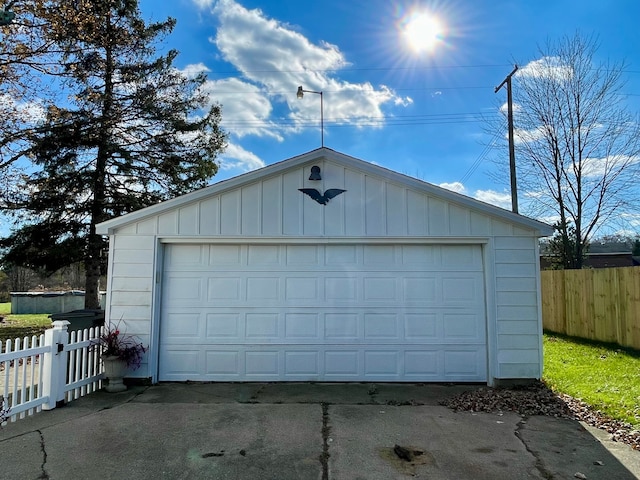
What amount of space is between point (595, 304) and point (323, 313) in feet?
24.8

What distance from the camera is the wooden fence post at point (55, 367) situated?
4.92m

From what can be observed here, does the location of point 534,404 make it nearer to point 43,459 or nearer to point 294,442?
point 294,442

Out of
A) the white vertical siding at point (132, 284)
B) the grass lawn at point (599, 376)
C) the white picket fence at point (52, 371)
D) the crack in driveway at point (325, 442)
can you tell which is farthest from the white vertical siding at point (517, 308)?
the white picket fence at point (52, 371)

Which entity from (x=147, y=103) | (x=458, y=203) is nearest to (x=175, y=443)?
(x=458, y=203)

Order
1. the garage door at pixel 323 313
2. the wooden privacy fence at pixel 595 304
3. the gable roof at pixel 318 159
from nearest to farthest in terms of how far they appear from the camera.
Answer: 1. the gable roof at pixel 318 159
2. the garage door at pixel 323 313
3. the wooden privacy fence at pixel 595 304

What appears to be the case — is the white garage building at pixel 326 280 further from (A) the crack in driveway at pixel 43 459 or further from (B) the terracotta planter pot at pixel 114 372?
(A) the crack in driveway at pixel 43 459

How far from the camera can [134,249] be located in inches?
250

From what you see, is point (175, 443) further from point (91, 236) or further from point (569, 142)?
point (569, 142)

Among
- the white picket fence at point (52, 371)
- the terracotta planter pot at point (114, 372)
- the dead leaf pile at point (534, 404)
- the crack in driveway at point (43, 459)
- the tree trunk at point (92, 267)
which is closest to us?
the crack in driveway at point (43, 459)

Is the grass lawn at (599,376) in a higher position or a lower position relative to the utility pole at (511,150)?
lower

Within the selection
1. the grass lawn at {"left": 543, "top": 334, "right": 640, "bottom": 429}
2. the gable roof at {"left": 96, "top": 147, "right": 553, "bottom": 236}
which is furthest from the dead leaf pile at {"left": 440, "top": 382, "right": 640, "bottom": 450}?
the gable roof at {"left": 96, "top": 147, "right": 553, "bottom": 236}

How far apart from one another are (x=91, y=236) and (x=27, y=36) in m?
5.57

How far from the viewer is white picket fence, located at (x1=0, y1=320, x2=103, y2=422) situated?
4.45 meters

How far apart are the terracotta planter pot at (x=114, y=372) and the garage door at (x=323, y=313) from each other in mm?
637
